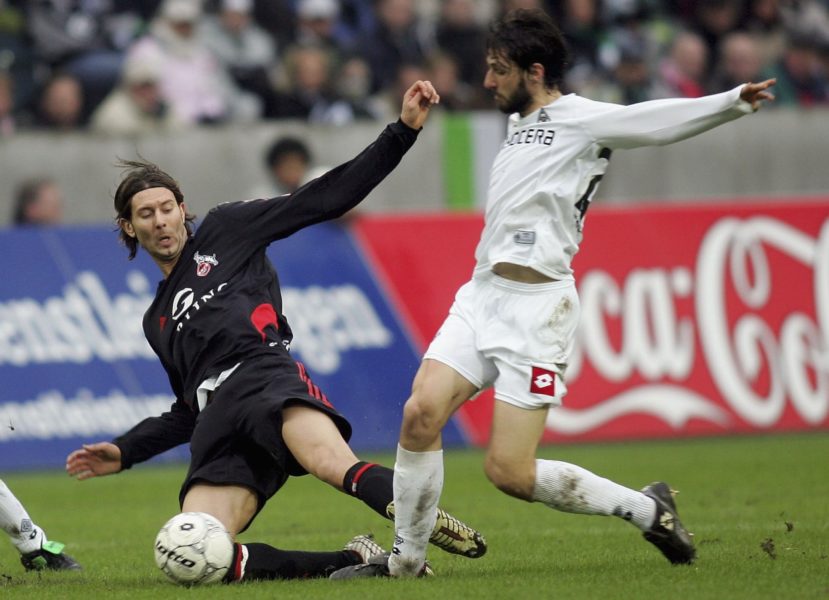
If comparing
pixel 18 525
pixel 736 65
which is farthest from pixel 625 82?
pixel 18 525

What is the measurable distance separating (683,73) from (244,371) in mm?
11647

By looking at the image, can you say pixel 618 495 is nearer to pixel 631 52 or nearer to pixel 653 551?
pixel 653 551

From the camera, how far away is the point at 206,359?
700 centimetres

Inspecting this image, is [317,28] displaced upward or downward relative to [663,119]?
upward

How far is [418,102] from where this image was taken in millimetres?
6762

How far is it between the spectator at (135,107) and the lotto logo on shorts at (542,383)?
867 centimetres

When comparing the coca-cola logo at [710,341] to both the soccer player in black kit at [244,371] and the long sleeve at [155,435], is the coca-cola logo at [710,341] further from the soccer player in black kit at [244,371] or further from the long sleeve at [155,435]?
the soccer player in black kit at [244,371]

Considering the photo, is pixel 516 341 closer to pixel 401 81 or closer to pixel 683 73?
pixel 401 81

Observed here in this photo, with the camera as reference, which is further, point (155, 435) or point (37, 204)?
point (37, 204)

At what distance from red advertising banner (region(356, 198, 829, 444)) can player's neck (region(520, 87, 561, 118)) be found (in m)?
6.45

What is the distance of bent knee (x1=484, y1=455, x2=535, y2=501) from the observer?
648 centimetres

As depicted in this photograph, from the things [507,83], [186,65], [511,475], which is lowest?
[511,475]

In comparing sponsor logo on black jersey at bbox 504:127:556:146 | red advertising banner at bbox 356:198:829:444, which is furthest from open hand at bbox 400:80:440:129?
red advertising banner at bbox 356:198:829:444

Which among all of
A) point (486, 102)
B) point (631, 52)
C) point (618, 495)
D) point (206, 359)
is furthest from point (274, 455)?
point (631, 52)
